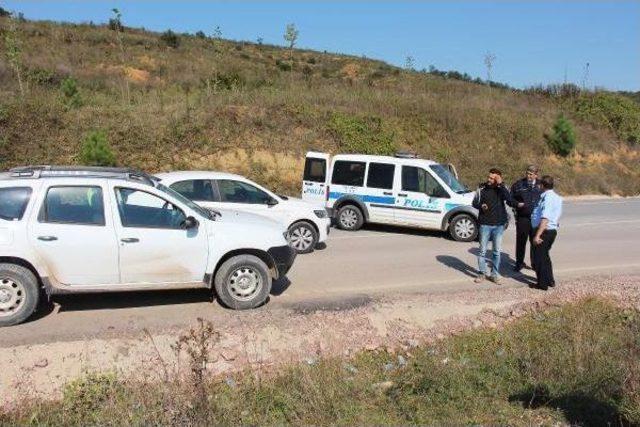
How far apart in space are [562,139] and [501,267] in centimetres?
2185

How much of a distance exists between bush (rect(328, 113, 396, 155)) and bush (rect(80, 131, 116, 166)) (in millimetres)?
9742

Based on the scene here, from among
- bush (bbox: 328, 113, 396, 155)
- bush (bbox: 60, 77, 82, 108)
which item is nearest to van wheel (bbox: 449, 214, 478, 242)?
bush (bbox: 328, 113, 396, 155)

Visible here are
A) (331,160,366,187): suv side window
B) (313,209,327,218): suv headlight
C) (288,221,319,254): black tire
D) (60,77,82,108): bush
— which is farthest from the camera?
(60,77,82,108): bush

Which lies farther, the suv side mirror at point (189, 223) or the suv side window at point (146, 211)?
the suv side mirror at point (189, 223)

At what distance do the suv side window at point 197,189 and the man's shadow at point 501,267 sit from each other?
4.73m

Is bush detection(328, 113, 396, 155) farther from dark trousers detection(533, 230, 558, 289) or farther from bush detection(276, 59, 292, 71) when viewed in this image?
bush detection(276, 59, 292, 71)

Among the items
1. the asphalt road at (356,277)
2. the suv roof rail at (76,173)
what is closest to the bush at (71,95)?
the asphalt road at (356,277)

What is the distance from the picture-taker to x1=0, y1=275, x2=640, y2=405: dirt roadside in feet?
20.7

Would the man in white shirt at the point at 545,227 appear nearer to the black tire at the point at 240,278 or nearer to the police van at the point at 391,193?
the police van at the point at 391,193

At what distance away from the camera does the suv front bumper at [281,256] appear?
8.03 m

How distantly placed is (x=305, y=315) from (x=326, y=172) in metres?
7.22

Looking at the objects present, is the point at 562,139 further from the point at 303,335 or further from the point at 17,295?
the point at 17,295

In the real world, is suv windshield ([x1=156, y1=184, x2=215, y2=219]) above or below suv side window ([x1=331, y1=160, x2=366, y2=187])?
below

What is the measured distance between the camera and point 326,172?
48.1 ft
